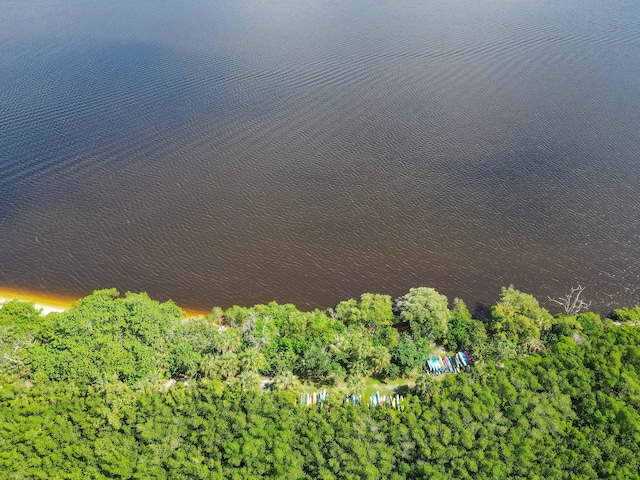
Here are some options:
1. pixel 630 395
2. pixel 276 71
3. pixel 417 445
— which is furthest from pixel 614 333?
pixel 276 71

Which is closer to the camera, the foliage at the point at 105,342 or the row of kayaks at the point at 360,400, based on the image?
the row of kayaks at the point at 360,400

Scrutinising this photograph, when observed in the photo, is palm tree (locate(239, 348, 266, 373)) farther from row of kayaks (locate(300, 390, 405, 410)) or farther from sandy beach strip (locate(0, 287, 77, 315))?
sandy beach strip (locate(0, 287, 77, 315))

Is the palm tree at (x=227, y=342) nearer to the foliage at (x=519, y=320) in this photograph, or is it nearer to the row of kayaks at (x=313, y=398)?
the row of kayaks at (x=313, y=398)

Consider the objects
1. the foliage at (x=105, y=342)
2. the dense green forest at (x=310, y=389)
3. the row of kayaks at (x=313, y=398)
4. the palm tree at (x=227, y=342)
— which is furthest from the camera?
the palm tree at (x=227, y=342)

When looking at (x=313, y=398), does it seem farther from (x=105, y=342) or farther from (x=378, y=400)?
(x=105, y=342)

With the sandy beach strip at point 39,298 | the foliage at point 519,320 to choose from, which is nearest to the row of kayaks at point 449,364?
the foliage at point 519,320

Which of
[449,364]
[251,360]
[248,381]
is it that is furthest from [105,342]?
[449,364]
